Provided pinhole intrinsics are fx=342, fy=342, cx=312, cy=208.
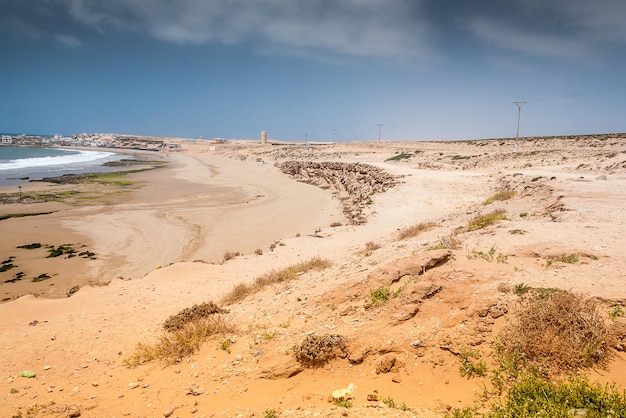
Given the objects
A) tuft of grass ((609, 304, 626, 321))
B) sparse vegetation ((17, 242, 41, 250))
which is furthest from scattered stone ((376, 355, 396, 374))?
sparse vegetation ((17, 242, 41, 250))

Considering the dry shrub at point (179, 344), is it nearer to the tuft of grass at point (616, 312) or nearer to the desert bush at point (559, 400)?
the desert bush at point (559, 400)

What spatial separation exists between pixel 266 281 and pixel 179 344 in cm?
331

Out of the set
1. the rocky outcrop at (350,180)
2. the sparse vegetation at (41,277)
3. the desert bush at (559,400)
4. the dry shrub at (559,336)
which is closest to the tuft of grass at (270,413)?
the desert bush at (559,400)

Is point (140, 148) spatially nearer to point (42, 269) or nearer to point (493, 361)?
point (42, 269)

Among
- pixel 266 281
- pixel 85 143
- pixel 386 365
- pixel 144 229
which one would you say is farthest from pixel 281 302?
pixel 85 143

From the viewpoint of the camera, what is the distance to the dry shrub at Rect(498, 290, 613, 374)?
3.79 metres

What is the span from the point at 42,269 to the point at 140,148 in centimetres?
12045

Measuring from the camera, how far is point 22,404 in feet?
15.9

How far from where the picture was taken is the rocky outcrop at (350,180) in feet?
72.6

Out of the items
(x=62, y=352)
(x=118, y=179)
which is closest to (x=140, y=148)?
(x=118, y=179)

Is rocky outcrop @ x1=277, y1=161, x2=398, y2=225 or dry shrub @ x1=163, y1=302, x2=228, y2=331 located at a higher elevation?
rocky outcrop @ x1=277, y1=161, x2=398, y2=225

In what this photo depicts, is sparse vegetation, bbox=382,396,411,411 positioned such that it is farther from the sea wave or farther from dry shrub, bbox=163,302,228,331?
the sea wave

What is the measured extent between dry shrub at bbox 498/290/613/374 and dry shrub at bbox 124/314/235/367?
456 centimetres

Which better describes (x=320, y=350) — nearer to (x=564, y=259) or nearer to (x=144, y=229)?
(x=564, y=259)
